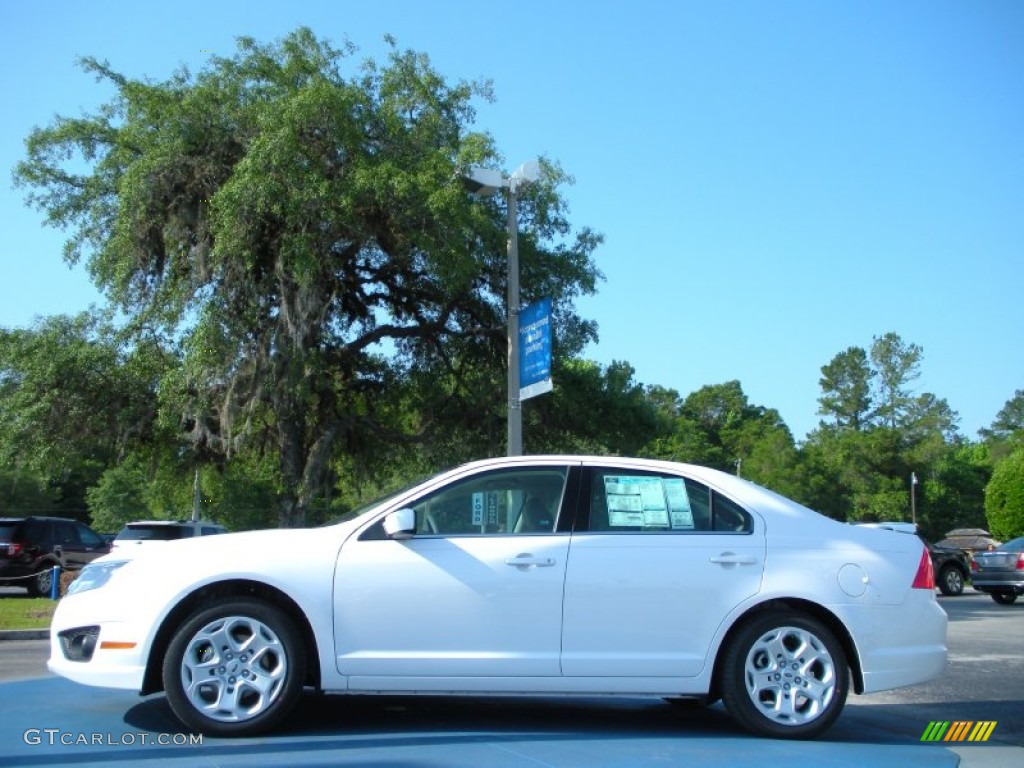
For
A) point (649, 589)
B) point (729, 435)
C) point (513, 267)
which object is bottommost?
point (649, 589)

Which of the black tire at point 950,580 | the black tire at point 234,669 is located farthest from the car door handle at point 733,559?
the black tire at point 950,580

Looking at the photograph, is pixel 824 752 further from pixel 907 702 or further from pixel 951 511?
pixel 951 511

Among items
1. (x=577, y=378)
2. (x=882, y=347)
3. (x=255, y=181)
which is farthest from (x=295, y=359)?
(x=882, y=347)

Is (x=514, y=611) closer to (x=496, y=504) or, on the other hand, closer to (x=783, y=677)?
(x=496, y=504)

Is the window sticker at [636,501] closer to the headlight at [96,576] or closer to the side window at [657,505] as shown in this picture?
the side window at [657,505]

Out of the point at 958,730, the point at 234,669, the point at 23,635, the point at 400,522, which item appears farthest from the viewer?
the point at 23,635

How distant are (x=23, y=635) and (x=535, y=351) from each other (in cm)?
712

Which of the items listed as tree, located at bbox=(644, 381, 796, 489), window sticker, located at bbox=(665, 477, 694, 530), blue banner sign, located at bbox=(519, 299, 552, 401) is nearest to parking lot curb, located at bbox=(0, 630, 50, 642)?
blue banner sign, located at bbox=(519, 299, 552, 401)

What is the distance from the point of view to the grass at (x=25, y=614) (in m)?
12.6

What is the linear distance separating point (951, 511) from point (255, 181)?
78323 mm

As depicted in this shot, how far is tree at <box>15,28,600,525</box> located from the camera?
17422 millimetres

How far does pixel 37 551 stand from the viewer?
2016cm

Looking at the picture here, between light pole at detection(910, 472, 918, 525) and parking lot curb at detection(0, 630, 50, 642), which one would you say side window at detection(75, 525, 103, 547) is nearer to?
parking lot curb at detection(0, 630, 50, 642)

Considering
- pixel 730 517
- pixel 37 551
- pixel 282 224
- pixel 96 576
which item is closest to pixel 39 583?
pixel 37 551
